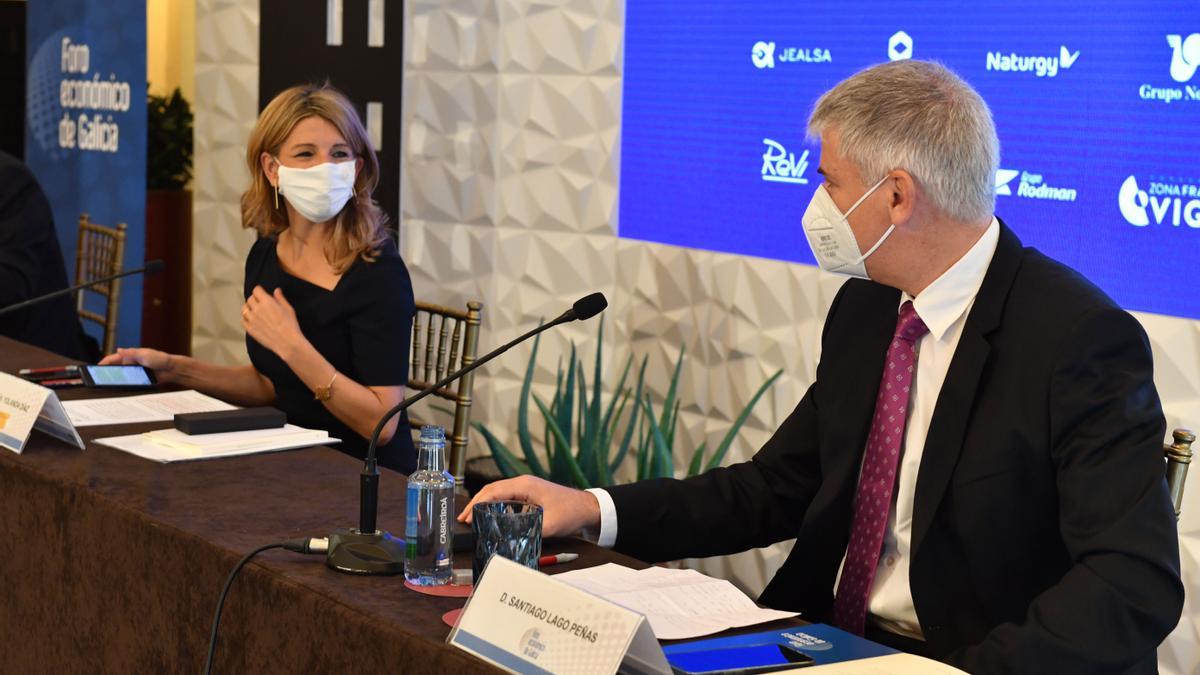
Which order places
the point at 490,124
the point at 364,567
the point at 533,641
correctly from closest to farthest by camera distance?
the point at 533,641 < the point at 364,567 < the point at 490,124

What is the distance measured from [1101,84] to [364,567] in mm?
2136

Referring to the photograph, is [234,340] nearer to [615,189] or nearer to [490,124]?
[490,124]

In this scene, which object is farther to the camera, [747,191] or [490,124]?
[490,124]

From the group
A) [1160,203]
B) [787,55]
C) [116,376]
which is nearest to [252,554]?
[116,376]

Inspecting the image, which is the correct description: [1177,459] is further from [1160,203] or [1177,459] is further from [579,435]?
[579,435]

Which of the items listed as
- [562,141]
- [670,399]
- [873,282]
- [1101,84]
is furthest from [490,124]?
[873,282]

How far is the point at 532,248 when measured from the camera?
14.6 feet

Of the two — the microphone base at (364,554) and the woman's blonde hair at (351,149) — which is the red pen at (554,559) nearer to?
the microphone base at (364,554)

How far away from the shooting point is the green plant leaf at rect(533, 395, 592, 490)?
3.81 metres

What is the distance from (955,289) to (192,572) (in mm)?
1037

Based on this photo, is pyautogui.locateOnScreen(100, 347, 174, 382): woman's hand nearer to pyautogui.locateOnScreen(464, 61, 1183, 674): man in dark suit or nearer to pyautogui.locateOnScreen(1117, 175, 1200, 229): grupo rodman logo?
pyautogui.locateOnScreen(464, 61, 1183, 674): man in dark suit

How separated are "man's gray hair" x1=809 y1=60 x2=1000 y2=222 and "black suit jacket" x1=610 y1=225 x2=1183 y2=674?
110mm

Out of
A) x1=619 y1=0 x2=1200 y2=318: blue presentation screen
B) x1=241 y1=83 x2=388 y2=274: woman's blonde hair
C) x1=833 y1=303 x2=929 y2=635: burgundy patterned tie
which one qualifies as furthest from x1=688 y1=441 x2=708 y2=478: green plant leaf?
x1=833 y1=303 x2=929 y2=635: burgundy patterned tie

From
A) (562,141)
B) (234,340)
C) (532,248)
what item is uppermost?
(562,141)
